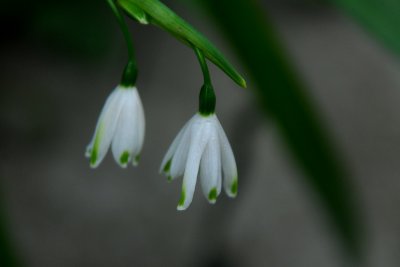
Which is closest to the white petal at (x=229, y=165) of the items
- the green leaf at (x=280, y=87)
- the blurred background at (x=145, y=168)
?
the green leaf at (x=280, y=87)

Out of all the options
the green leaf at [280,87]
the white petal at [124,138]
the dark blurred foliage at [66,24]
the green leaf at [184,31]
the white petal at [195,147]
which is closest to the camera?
the green leaf at [184,31]

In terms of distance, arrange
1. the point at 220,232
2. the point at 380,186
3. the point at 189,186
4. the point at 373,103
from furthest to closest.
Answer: the point at 373,103 → the point at 380,186 → the point at 220,232 → the point at 189,186

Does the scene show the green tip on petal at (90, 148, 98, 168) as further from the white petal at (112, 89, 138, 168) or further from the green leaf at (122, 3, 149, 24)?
the green leaf at (122, 3, 149, 24)

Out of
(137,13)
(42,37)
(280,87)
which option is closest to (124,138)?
(137,13)

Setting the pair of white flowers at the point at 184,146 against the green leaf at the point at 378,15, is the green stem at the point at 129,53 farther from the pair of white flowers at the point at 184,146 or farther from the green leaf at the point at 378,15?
the green leaf at the point at 378,15

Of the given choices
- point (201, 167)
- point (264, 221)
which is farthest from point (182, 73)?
point (201, 167)

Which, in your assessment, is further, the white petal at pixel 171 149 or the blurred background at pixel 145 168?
the blurred background at pixel 145 168

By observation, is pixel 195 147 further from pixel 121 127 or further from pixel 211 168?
pixel 121 127

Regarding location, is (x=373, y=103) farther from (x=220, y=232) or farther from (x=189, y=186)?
(x=189, y=186)

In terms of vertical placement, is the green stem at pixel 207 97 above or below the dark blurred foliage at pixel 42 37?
below
